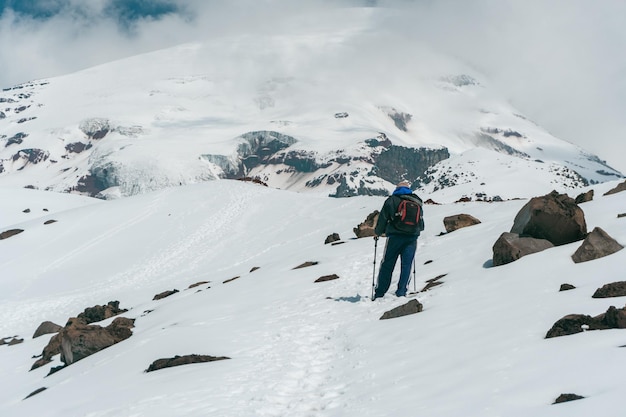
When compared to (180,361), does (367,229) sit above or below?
above

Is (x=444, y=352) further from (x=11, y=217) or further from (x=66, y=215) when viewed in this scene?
(x=11, y=217)

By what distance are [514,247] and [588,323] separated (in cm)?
706

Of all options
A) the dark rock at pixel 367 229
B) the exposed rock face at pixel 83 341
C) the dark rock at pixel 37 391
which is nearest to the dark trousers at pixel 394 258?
the exposed rock face at pixel 83 341

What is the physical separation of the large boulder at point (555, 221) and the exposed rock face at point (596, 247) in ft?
7.47

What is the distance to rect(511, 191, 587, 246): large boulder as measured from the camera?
1561cm

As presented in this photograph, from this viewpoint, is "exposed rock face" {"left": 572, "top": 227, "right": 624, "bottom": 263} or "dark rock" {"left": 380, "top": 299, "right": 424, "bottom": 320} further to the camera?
"exposed rock face" {"left": 572, "top": 227, "right": 624, "bottom": 263}

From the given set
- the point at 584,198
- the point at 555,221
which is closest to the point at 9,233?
the point at 584,198

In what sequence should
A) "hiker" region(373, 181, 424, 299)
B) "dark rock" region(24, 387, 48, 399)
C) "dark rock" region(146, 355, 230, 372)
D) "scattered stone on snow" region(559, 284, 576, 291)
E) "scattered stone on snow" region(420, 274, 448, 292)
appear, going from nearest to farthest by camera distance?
"scattered stone on snow" region(559, 284, 576, 291) → "dark rock" region(146, 355, 230, 372) → "dark rock" region(24, 387, 48, 399) → "hiker" region(373, 181, 424, 299) → "scattered stone on snow" region(420, 274, 448, 292)

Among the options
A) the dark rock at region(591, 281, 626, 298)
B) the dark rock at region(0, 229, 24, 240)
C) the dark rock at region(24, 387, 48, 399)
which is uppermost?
the dark rock at region(591, 281, 626, 298)

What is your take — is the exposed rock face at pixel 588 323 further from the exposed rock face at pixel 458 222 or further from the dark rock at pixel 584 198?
the exposed rock face at pixel 458 222

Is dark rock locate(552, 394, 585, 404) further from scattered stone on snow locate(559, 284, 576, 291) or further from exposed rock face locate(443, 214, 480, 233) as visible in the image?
exposed rock face locate(443, 214, 480, 233)

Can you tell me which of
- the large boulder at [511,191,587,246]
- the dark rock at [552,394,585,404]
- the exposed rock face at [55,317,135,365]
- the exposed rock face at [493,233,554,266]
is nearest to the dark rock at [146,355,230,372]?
the exposed rock face at [55,317,135,365]

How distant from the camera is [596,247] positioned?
13.1 metres

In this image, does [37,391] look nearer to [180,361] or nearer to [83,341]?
[83,341]
